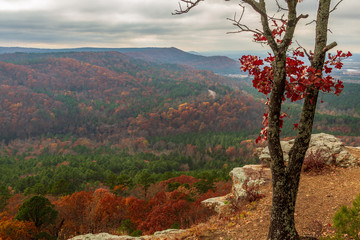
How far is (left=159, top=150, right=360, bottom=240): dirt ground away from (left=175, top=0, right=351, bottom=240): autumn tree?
1745 mm

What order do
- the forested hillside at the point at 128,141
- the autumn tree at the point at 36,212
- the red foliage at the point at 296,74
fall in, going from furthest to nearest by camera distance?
the forested hillside at the point at 128,141, the autumn tree at the point at 36,212, the red foliage at the point at 296,74

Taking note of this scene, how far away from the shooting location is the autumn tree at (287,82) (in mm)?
4262

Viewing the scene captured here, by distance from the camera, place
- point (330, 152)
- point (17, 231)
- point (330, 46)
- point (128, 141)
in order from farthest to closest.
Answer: point (128, 141)
point (17, 231)
point (330, 152)
point (330, 46)

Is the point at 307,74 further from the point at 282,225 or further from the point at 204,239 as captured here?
the point at 204,239

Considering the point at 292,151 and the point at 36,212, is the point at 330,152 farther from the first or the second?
the point at 36,212

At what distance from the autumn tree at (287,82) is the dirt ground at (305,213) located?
1745mm

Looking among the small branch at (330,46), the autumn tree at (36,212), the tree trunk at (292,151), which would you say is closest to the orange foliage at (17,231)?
the autumn tree at (36,212)

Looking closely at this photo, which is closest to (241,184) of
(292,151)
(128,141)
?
(292,151)

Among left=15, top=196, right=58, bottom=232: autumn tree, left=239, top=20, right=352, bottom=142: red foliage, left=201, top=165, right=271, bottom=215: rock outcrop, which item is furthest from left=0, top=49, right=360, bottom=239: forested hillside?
left=239, top=20, right=352, bottom=142: red foliage

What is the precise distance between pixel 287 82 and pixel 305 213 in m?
4.81

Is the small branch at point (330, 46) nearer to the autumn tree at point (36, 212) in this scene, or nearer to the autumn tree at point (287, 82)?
the autumn tree at point (287, 82)

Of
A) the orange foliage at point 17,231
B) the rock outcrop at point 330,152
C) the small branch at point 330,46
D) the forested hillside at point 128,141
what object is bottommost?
the forested hillside at point 128,141

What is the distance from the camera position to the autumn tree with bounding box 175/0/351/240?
14.0 ft

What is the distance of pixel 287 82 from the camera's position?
451 cm
